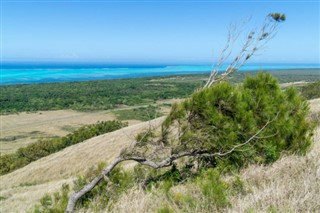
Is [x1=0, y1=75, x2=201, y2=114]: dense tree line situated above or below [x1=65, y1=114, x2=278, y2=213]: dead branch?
below

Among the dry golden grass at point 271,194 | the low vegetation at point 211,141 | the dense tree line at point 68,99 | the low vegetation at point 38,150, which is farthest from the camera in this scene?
the dense tree line at point 68,99

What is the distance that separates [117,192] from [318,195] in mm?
2976

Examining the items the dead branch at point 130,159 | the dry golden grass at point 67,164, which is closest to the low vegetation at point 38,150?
the dry golden grass at point 67,164

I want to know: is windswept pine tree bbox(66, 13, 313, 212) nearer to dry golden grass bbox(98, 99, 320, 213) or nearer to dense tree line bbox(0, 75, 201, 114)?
dry golden grass bbox(98, 99, 320, 213)

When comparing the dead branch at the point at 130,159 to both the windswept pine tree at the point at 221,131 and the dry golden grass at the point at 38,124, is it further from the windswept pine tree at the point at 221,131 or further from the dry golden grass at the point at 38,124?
the dry golden grass at the point at 38,124

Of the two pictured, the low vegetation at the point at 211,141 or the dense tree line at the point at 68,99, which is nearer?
the low vegetation at the point at 211,141

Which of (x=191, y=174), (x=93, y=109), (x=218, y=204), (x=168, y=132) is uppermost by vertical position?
(x=168, y=132)

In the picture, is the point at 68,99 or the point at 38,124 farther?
the point at 68,99

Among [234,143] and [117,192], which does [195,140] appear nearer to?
[234,143]

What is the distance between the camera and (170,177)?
5746 millimetres

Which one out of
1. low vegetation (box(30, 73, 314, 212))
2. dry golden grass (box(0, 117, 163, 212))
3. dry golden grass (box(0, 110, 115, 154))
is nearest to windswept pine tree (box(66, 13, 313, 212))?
low vegetation (box(30, 73, 314, 212))

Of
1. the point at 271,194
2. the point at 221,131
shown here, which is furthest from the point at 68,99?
the point at 271,194

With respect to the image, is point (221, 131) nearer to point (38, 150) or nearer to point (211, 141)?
point (211, 141)

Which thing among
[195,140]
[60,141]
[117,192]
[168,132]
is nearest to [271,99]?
[195,140]
